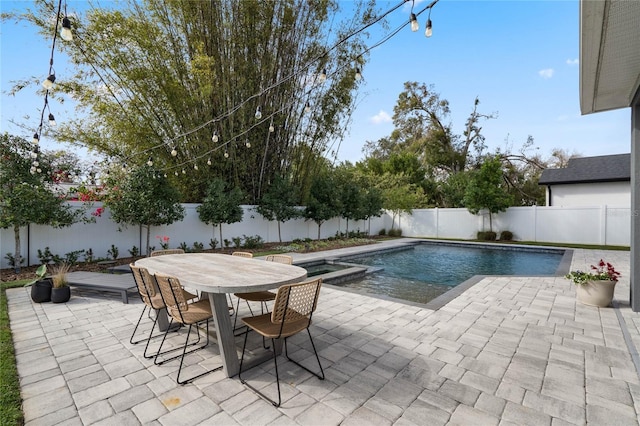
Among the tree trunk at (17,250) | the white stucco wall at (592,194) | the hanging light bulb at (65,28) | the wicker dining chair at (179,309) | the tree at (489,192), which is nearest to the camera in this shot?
the wicker dining chair at (179,309)

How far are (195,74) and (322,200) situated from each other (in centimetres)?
618

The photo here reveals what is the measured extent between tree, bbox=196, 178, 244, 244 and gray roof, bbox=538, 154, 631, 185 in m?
14.5

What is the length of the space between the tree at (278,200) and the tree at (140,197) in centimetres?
345

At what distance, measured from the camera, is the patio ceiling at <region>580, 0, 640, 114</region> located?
2.13 meters

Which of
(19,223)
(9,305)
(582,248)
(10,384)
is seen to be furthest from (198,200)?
(582,248)

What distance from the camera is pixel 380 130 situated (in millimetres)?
23672

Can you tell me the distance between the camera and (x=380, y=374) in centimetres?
223

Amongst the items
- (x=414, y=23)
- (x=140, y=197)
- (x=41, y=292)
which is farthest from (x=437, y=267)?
(x=41, y=292)

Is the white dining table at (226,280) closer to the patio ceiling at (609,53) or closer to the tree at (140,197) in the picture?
the patio ceiling at (609,53)

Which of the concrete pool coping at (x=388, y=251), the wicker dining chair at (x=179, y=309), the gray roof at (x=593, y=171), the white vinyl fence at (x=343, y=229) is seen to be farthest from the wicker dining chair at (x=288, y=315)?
the gray roof at (x=593, y=171)

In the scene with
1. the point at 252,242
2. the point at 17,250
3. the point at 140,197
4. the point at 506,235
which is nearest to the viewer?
the point at 17,250

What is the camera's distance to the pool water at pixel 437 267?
18.4ft

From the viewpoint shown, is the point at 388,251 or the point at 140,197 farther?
the point at 388,251

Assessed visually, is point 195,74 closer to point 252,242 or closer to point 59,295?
point 252,242
